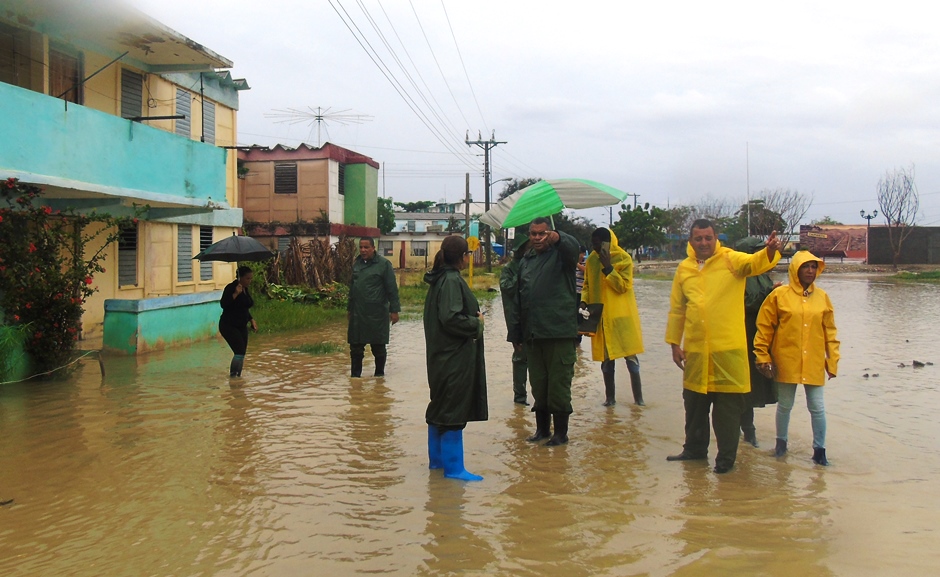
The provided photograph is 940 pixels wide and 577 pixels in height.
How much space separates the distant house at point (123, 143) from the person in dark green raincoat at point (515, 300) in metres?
5.65

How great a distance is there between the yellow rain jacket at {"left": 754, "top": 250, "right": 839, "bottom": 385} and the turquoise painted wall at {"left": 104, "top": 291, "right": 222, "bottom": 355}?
8.94 m

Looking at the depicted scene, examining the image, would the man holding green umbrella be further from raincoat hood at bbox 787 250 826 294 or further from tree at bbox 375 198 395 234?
tree at bbox 375 198 395 234

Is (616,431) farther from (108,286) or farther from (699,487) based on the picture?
(108,286)

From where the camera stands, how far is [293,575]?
3.80 metres

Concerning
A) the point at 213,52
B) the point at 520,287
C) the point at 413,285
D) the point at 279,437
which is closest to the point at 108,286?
the point at 213,52

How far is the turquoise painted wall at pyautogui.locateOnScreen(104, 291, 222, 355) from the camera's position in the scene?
11250 mm

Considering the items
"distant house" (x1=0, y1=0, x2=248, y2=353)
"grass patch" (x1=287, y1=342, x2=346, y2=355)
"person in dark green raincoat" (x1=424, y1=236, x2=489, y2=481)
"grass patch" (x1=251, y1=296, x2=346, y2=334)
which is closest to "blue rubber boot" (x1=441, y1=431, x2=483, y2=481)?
"person in dark green raincoat" (x1=424, y1=236, x2=489, y2=481)

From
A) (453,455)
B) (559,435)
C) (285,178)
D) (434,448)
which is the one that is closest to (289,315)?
(559,435)

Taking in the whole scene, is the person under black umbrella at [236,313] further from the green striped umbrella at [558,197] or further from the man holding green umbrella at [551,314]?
the man holding green umbrella at [551,314]

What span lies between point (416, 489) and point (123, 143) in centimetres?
850

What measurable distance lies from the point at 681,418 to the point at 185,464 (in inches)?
181

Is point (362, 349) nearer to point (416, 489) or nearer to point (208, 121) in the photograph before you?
point (416, 489)

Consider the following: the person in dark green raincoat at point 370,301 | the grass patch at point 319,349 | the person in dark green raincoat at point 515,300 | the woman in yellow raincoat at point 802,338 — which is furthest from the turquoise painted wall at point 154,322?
the woman in yellow raincoat at point 802,338

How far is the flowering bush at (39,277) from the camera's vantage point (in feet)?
27.7
